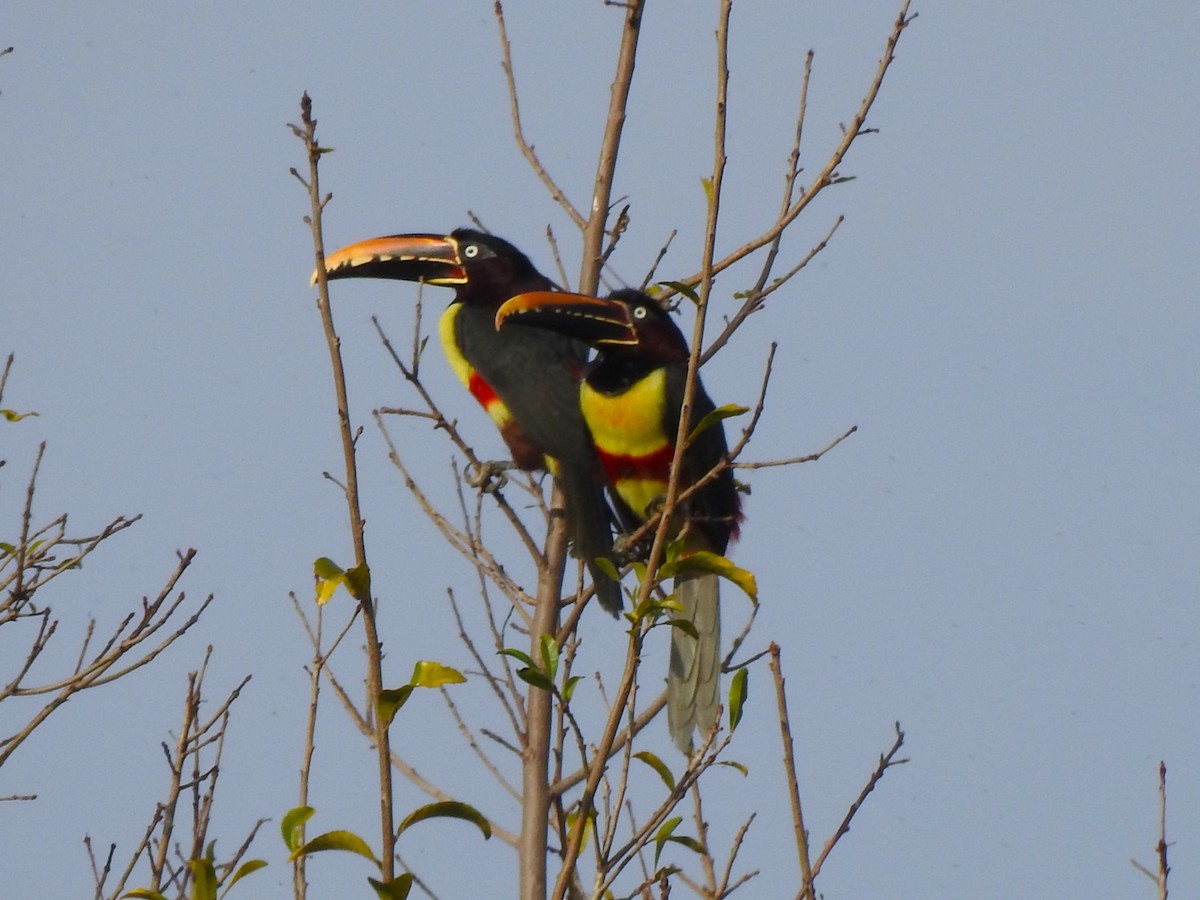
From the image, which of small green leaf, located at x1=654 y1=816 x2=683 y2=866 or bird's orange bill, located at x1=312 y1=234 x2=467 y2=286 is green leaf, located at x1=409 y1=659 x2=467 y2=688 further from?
bird's orange bill, located at x1=312 y1=234 x2=467 y2=286

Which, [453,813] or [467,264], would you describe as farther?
[467,264]

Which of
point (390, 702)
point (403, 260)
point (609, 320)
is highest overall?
point (403, 260)

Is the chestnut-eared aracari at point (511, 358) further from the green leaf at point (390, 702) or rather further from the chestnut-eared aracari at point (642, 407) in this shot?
the green leaf at point (390, 702)

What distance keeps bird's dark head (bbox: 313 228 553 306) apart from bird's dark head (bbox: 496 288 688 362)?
1232mm

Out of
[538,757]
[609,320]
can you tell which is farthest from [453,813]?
[609,320]

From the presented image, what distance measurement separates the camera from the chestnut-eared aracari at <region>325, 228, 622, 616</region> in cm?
580

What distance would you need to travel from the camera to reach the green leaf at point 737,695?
3.33 metres

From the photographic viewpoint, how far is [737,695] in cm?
337

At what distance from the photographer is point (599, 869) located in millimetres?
2885

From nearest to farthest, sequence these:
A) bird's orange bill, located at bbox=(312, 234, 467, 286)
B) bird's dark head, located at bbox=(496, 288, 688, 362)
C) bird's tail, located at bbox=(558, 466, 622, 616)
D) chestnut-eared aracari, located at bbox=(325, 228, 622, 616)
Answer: bird's tail, located at bbox=(558, 466, 622, 616), bird's dark head, located at bbox=(496, 288, 688, 362), chestnut-eared aracari, located at bbox=(325, 228, 622, 616), bird's orange bill, located at bbox=(312, 234, 467, 286)

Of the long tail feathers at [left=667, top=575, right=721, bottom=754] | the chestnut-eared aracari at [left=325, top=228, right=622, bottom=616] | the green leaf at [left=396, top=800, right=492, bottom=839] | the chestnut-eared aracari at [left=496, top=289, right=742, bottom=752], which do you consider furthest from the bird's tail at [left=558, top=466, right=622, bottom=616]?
the green leaf at [left=396, top=800, right=492, bottom=839]

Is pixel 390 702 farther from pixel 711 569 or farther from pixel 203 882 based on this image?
pixel 711 569

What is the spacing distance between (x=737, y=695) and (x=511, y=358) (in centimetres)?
334

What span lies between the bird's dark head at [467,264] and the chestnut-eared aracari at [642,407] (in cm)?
112
